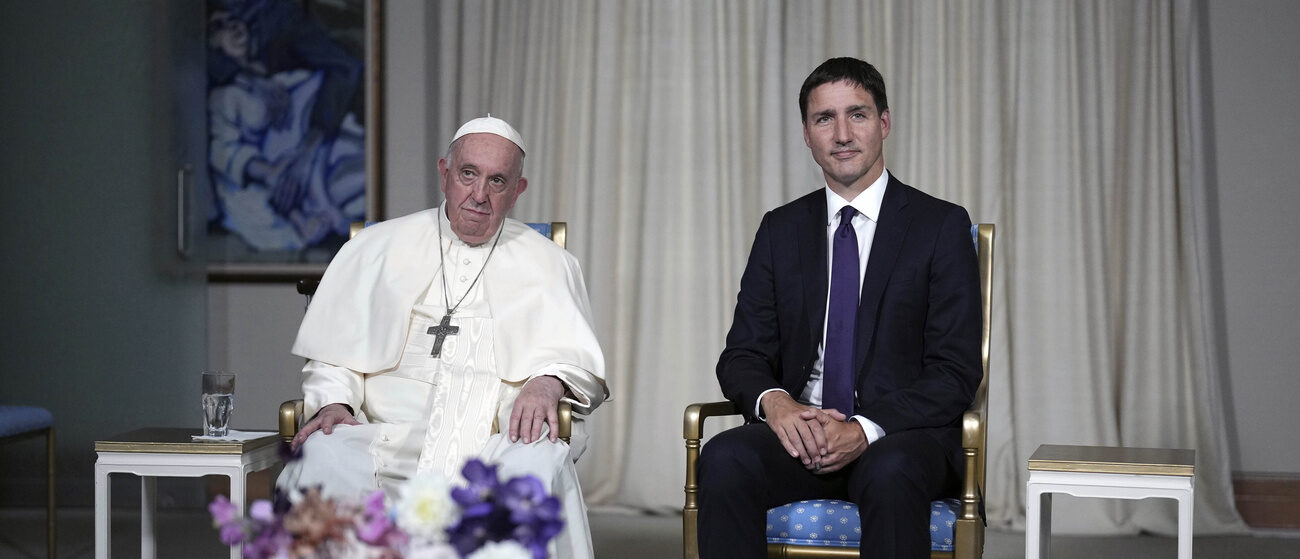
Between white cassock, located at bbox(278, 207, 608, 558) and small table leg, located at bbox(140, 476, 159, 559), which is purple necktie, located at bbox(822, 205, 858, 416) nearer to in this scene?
white cassock, located at bbox(278, 207, 608, 558)

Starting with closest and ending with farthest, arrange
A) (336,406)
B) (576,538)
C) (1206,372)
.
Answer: (576,538) → (336,406) → (1206,372)

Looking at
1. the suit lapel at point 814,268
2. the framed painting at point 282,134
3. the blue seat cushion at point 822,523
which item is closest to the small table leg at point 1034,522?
the blue seat cushion at point 822,523

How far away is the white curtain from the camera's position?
4703 mm

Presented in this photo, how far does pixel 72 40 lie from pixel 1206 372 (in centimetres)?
501

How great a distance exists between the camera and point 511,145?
10.4 feet

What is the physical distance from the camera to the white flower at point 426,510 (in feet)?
4.87

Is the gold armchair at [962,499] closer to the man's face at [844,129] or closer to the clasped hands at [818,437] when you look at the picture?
the clasped hands at [818,437]

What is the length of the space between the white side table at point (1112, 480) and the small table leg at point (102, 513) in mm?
2415

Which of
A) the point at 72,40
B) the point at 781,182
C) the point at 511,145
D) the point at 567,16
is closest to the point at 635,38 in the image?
the point at 567,16

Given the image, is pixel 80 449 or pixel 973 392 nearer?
pixel 973 392

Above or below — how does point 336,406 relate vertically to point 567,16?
below

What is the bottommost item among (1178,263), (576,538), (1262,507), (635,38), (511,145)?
(1262,507)

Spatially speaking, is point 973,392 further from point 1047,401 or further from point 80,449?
point 80,449

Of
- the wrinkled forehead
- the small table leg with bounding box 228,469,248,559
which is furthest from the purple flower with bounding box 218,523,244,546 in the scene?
the small table leg with bounding box 228,469,248,559
